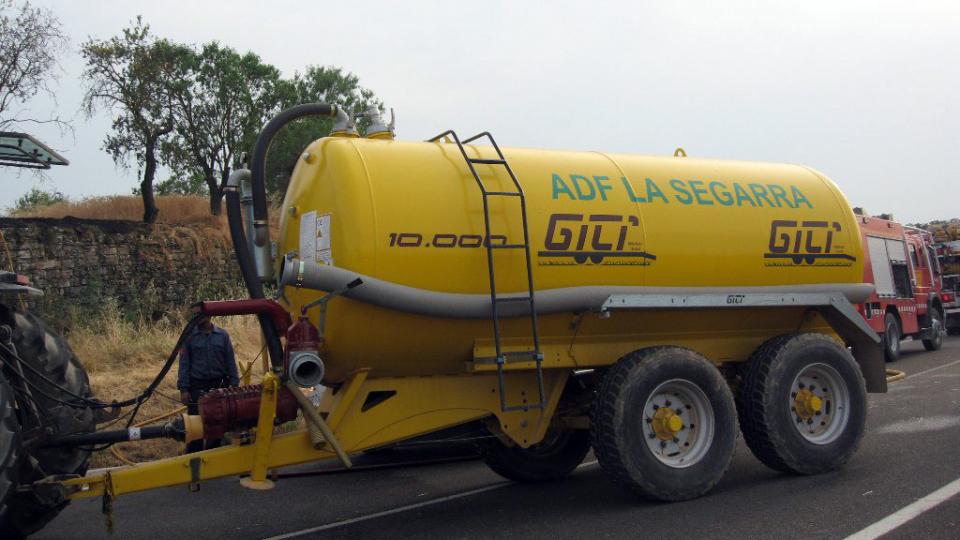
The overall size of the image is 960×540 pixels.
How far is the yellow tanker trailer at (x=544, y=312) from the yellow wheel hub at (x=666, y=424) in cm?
1

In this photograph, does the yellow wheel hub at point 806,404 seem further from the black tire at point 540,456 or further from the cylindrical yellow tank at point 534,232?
the black tire at point 540,456

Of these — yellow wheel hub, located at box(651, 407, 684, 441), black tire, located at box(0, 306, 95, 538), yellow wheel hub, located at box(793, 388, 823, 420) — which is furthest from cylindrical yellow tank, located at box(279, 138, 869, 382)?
black tire, located at box(0, 306, 95, 538)

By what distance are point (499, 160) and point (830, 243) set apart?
324 centimetres

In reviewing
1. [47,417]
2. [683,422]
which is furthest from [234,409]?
[683,422]

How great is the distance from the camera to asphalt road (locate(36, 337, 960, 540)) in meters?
5.89

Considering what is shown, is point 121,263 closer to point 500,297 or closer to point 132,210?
point 132,210

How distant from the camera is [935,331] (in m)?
19.6

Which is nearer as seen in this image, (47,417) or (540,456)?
(47,417)

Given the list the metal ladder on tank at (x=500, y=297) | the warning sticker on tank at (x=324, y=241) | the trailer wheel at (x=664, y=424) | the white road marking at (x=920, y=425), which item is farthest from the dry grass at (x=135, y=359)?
the white road marking at (x=920, y=425)

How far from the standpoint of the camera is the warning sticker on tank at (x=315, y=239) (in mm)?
6004

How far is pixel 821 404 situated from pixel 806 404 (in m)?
0.19

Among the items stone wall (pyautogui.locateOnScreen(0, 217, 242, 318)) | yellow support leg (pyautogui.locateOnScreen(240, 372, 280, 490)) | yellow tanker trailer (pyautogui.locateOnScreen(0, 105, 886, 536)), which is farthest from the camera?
stone wall (pyautogui.locateOnScreen(0, 217, 242, 318))

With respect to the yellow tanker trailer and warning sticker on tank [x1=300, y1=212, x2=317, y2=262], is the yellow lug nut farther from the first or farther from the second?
warning sticker on tank [x1=300, y1=212, x2=317, y2=262]

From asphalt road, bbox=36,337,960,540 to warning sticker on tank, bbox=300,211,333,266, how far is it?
196cm
